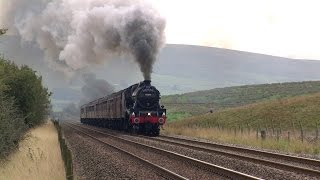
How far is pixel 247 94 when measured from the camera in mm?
112938

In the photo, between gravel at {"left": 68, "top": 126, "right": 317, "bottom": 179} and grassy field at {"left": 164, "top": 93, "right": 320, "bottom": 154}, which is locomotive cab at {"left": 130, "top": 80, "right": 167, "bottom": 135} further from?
gravel at {"left": 68, "top": 126, "right": 317, "bottom": 179}

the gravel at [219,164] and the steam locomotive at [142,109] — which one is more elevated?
the steam locomotive at [142,109]

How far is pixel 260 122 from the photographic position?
47.3m

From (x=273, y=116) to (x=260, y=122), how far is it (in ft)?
5.21

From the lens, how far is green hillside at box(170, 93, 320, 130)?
4318 cm

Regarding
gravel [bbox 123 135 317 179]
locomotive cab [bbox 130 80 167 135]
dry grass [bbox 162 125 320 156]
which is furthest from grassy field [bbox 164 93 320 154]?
gravel [bbox 123 135 317 179]

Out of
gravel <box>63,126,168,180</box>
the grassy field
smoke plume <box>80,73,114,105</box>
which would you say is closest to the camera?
gravel <box>63,126,168,180</box>

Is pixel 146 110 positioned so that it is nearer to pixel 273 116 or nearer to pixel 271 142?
pixel 271 142

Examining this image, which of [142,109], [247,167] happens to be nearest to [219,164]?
[247,167]

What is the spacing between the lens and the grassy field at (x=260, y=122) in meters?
33.3

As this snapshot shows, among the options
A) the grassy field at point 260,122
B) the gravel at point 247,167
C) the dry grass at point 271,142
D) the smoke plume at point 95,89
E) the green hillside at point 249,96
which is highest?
the smoke plume at point 95,89

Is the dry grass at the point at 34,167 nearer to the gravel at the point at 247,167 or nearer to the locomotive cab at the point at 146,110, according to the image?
the gravel at the point at 247,167

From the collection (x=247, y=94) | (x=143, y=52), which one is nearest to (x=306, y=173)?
(x=143, y=52)

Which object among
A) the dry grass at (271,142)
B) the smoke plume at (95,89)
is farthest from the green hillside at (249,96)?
the dry grass at (271,142)
